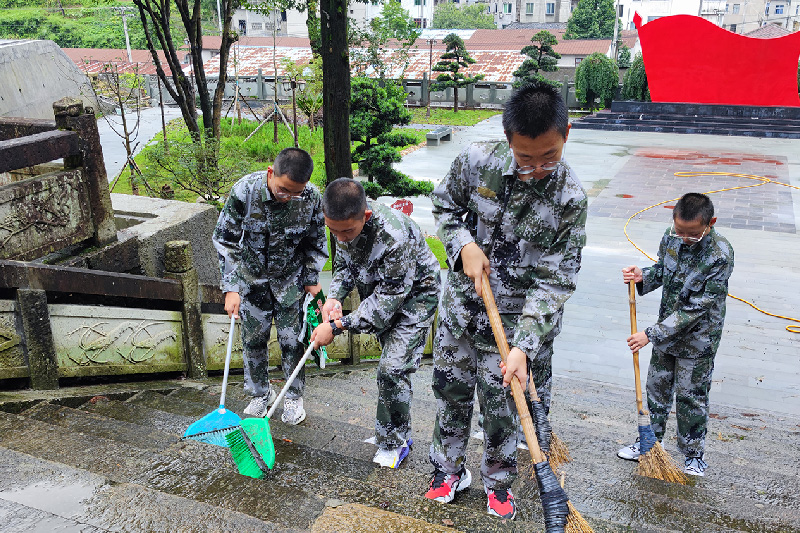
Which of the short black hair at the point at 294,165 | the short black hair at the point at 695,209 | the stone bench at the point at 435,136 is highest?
the short black hair at the point at 294,165

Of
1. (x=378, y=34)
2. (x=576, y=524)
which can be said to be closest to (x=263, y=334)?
(x=576, y=524)

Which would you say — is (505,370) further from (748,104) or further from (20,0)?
(20,0)

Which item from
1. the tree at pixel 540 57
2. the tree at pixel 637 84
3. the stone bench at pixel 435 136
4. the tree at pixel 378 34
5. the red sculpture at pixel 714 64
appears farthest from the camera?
the tree at pixel 378 34

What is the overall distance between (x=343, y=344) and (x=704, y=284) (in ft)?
9.20

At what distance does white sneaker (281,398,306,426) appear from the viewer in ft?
13.2

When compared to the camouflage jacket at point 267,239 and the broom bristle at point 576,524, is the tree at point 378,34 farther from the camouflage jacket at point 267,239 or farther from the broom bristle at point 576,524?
the broom bristle at point 576,524

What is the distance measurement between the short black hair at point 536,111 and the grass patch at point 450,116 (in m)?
21.8

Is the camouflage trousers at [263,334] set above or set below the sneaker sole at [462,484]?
above

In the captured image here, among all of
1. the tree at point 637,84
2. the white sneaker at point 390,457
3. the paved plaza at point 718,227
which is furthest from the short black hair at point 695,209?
the tree at point 637,84

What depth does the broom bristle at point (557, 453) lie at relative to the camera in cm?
363

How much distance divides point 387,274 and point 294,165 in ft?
2.65

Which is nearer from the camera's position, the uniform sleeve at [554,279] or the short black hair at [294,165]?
the uniform sleeve at [554,279]

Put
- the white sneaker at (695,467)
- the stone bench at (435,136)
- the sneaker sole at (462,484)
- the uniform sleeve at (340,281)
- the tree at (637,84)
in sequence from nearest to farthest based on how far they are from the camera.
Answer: the sneaker sole at (462,484), the uniform sleeve at (340,281), the white sneaker at (695,467), the stone bench at (435,136), the tree at (637,84)

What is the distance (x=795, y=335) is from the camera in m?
6.54
